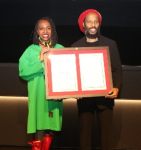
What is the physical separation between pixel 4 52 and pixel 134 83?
1399 mm

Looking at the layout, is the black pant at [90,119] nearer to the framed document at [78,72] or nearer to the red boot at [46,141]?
the framed document at [78,72]

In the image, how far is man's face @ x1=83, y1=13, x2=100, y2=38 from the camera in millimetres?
1814

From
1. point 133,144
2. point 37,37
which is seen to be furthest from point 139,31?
point 37,37

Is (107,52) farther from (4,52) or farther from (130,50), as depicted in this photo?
(4,52)

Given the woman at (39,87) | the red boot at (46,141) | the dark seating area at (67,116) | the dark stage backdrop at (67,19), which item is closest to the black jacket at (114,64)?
the woman at (39,87)

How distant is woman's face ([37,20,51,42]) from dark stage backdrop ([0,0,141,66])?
988 millimetres

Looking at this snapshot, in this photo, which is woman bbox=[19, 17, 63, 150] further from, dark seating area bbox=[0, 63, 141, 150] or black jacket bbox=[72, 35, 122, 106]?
dark seating area bbox=[0, 63, 141, 150]

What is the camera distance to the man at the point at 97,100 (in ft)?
6.02

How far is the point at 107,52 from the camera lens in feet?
5.87

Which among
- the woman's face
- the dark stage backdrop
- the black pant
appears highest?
the dark stage backdrop

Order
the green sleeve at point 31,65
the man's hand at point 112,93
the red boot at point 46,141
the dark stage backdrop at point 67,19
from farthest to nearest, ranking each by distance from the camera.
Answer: the dark stage backdrop at point 67,19 → the red boot at point 46,141 → the green sleeve at point 31,65 → the man's hand at point 112,93

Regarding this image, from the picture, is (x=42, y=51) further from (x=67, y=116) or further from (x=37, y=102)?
(x=67, y=116)

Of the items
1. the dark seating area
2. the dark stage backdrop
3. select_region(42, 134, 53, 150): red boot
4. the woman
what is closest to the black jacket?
the woman

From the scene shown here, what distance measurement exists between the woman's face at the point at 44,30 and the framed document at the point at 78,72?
173 mm
